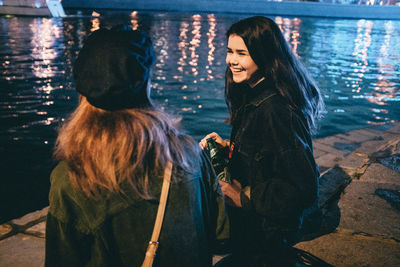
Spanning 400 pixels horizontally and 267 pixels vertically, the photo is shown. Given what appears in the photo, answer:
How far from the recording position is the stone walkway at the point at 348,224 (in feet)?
8.29

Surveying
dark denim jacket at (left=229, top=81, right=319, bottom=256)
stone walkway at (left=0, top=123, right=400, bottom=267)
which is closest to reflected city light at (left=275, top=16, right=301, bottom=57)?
stone walkway at (left=0, top=123, right=400, bottom=267)

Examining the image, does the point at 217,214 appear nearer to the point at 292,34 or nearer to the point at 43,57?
the point at 43,57

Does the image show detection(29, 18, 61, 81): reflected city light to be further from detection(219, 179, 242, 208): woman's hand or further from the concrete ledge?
the concrete ledge

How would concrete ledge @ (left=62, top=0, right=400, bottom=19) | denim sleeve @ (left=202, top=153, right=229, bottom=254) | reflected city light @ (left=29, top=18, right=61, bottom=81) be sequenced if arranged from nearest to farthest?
denim sleeve @ (left=202, top=153, right=229, bottom=254) → reflected city light @ (left=29, top=18, right=61, bottom=81) → concrete ledge @ (left=62, top=0, right=400, bottom=19)

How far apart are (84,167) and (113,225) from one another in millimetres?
252

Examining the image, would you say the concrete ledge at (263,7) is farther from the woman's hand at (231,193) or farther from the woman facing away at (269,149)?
the woman's hand at (231,193)

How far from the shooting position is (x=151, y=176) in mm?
1129

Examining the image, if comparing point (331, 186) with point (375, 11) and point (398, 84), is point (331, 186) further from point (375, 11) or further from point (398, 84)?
point (375, 11)

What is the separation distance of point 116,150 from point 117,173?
0.30 feet

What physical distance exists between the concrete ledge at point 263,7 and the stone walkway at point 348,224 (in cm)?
7603

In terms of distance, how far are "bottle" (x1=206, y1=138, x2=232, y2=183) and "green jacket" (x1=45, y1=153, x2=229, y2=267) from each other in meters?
0.84

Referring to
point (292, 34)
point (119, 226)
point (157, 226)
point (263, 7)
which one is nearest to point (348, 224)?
point (157, 226)

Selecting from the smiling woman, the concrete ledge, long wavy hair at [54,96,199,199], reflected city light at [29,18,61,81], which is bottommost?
reflected city light at [29,18,61,81]

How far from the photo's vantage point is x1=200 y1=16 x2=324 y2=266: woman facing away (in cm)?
165
